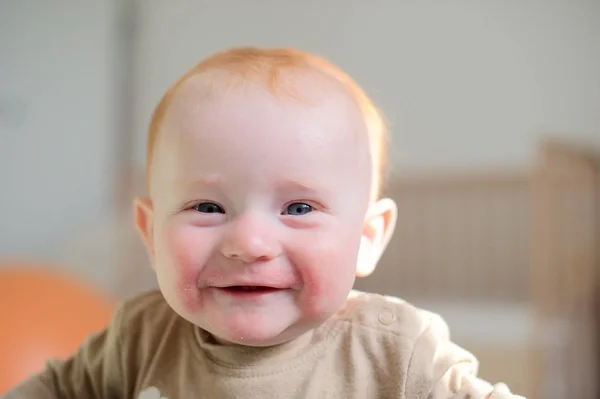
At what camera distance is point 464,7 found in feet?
9.06

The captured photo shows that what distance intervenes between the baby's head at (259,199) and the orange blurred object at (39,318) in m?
0.81

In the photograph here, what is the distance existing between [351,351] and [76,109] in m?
2.22

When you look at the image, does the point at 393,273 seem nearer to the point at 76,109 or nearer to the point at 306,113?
the point at 76,109

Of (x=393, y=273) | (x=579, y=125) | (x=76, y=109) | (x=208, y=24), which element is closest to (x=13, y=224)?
(x=76, y=109)

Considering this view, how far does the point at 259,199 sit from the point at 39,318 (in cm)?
99

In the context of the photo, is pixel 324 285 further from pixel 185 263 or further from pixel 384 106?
pixel 384 106

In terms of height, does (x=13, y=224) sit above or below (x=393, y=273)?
above

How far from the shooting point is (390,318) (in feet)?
2.06

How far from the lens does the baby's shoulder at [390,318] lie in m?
0.61

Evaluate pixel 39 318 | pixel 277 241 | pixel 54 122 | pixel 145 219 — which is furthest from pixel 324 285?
pixel 54 122

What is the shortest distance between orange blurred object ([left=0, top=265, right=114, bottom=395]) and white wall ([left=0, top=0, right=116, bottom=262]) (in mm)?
1013

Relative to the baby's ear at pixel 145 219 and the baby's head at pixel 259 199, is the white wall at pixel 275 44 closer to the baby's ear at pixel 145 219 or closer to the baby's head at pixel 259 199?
the baby's ear at pixel 145 219

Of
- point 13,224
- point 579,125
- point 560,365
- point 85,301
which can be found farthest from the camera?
point 579,125

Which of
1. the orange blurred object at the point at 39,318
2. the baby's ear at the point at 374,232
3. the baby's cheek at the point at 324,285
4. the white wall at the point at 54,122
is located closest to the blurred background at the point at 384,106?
the white wall at the point at 54,122
